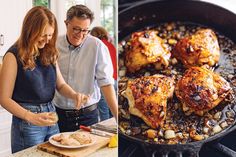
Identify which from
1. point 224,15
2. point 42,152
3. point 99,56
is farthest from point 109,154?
point 224,15

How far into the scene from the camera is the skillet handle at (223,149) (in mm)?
552

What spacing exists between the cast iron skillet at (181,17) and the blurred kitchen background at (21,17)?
0.15 metres

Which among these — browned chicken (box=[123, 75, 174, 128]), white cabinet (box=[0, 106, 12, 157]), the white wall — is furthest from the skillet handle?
white cabinet (box=[0, 106, 12, 157])

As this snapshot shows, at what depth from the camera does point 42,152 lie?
0.81 m

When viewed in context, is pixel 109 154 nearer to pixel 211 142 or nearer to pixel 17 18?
pixel 211 142

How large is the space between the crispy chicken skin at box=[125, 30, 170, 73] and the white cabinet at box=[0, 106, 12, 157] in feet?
1.33

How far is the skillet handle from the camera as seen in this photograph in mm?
552

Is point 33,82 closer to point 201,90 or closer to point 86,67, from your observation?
point 86,67

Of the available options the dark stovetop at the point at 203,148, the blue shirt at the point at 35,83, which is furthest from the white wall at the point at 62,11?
the dark stovetop at the point at 203,148

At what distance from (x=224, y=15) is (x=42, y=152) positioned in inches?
25.1

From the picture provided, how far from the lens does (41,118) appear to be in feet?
2.57

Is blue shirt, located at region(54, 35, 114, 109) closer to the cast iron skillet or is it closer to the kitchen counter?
the kitchen counter

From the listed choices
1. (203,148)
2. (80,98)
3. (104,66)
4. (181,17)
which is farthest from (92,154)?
(181,17)

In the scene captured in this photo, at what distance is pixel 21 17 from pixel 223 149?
0.62m
